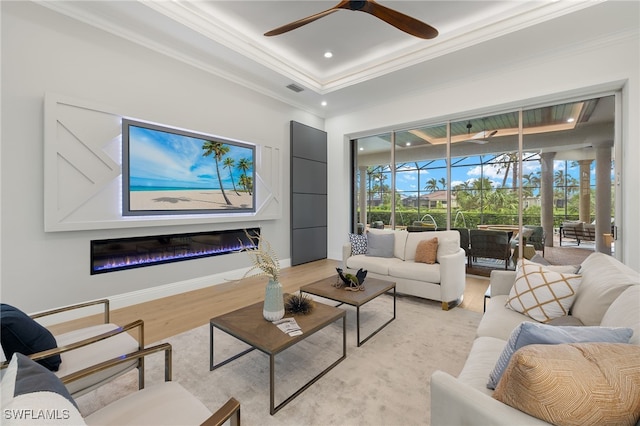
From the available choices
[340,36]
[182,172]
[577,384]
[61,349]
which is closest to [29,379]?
[61,349]

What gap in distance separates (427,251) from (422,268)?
0.30m

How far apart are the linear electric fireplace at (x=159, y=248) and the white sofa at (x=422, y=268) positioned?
1.88 m

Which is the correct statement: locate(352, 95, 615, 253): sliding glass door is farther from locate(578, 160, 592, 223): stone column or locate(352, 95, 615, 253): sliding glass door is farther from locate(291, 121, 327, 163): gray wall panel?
locate(291, 121, 327, 163): gray wall panel

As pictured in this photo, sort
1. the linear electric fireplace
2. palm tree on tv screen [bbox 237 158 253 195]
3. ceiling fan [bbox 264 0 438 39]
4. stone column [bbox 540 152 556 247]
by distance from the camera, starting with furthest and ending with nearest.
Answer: palm tree on tv screen [bbox 237 158 253 195]
stone column [bbox 540 152 556 247]
the linear electric fireplace
ceiling fan [bbox 264 0 438 39]

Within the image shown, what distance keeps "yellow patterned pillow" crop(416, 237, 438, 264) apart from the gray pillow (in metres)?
0.45

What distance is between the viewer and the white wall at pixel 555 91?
3.46 m

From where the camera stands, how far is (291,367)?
2197 millimetres

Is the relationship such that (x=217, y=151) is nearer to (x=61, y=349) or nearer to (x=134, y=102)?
(x=134, y=102)

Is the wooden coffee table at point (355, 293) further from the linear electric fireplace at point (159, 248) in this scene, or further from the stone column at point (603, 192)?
the stone column at point (603, 192)

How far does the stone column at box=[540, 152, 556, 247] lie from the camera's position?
14.2 ft

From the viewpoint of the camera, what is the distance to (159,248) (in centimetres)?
382

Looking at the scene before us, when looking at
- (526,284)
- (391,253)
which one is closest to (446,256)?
(391,253)

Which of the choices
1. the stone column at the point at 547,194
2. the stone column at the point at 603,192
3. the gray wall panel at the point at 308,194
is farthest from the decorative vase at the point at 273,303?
the stone column at the point at 603,192

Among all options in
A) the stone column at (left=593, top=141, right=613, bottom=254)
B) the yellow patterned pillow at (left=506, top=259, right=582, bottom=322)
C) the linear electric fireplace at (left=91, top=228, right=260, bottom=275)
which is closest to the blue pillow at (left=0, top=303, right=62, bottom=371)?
the linear electric fireplace at (left=91, top=228, right=260, bottom=275)
